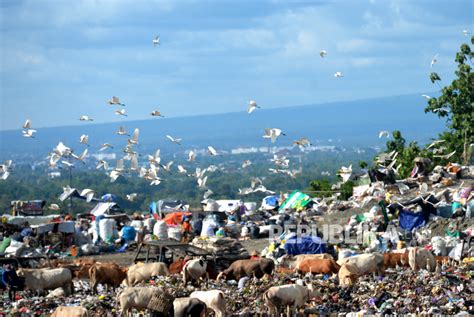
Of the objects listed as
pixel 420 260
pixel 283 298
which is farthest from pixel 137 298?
pixel 420 260

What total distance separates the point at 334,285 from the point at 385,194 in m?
15.0

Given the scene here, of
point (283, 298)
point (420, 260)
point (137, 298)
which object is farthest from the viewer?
point (420, 260)

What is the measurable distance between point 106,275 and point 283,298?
5.01 metres

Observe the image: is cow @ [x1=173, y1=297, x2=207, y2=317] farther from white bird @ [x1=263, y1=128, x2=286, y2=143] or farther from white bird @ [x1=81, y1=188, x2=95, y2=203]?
white bird @ [x1=81, y1=188, x2=95, y2=203]

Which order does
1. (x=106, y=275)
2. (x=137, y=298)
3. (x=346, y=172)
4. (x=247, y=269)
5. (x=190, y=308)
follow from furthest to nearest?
(x=346, y=172), (x=247, y=269), (x=106, y=275), (x=137, y=298), (x=190, y=308)

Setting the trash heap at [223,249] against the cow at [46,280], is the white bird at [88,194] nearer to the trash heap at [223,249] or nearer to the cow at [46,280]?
the trash heap at [223,249]

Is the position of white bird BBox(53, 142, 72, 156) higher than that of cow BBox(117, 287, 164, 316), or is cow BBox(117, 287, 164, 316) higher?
white bird BBox(53, 142, 72, 156)

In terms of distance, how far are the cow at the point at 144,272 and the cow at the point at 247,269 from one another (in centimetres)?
117

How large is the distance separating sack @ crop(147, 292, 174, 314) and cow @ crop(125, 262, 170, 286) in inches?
163

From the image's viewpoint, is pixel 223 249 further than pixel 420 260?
Yes

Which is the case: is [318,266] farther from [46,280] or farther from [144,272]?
[46,280]

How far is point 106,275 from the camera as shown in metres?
20.5

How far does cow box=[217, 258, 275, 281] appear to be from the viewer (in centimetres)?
2108

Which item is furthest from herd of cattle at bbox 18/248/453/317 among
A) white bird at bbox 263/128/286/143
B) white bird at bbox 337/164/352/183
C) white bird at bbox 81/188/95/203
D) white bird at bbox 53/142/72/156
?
white bird at bbox 337/164/352/183
